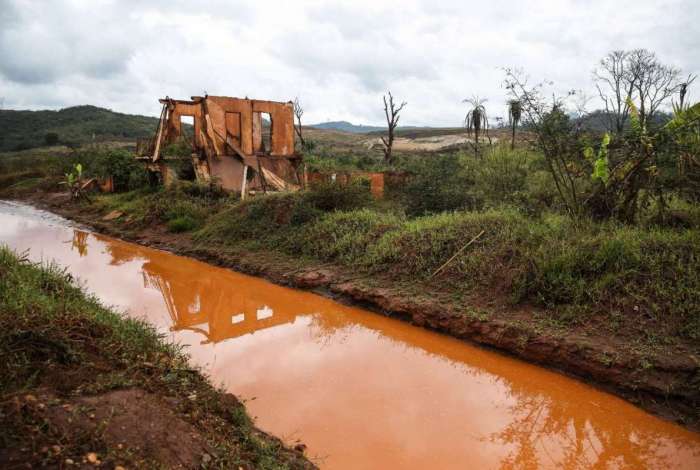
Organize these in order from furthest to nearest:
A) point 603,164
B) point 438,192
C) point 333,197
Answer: point 438,192, point 333,197, point 603,164

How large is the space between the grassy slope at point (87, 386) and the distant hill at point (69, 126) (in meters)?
47.6

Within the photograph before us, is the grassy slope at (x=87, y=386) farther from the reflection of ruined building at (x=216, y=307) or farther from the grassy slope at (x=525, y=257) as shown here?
the grassy slope at (x=525, y=257)

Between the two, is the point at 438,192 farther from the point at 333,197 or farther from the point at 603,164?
the point at 603,164

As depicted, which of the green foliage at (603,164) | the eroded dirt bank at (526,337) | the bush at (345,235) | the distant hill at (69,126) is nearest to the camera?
the eroded dirt bank at (526,337)

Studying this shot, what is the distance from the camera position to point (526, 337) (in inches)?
233

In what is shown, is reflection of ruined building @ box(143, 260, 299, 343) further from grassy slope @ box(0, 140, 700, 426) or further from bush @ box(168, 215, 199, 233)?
bush @ box(168, 215, 199, 233)

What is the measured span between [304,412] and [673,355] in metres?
3.77

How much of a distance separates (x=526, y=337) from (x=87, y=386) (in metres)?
4.63

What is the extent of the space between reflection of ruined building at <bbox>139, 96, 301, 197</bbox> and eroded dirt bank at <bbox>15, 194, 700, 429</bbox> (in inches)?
252

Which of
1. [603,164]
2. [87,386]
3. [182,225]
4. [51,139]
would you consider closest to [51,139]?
[51,139]

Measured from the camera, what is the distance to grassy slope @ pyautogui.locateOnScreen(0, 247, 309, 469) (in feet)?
8.87

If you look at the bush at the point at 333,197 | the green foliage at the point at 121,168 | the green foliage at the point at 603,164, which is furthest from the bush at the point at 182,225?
the green foliage at the point at 603,164

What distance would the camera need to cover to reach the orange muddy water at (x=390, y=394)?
4156mm

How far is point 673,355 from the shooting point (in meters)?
5.09
